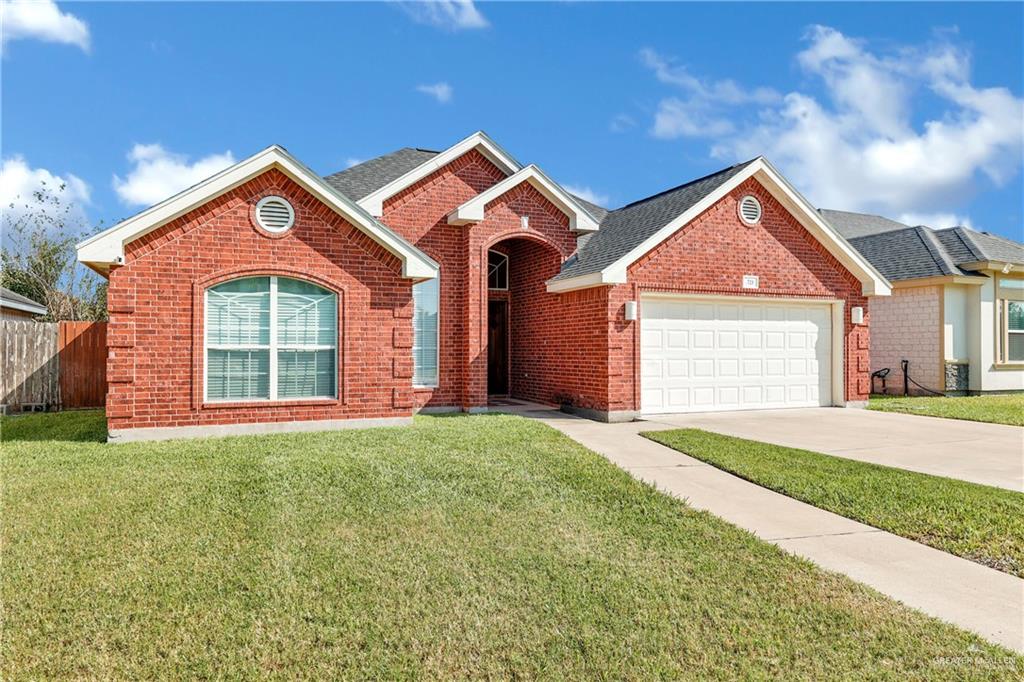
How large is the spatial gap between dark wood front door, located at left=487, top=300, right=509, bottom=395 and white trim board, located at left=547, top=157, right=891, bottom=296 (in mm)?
2871

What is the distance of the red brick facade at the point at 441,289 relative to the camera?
31.0ft

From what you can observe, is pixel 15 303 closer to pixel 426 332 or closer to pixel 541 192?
pixel 426 332

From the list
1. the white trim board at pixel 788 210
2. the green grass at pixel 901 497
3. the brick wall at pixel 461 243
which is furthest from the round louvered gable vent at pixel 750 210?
the green grass at pixel 901 497

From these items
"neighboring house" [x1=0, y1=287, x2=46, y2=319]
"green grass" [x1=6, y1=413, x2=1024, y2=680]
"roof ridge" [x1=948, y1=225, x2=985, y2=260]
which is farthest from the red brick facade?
"neighboring house" [x1=0, y1=287, x2=46, y2=319]

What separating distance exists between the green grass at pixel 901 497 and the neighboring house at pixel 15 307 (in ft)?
63.1

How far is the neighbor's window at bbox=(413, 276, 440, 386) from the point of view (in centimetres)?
1374

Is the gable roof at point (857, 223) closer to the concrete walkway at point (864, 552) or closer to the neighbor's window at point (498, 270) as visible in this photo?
the neighbor's window at point (498, 270)

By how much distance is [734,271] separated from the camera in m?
13.7

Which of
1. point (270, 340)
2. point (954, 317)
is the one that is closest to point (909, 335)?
point (954, 317)

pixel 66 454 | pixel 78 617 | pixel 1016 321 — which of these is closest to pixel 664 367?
pixel 66 454

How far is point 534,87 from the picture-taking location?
51.2 feet

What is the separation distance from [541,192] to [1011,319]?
15.2 meters

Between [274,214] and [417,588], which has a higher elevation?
[274,214]

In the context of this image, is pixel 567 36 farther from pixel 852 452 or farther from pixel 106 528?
pixel 106 528
